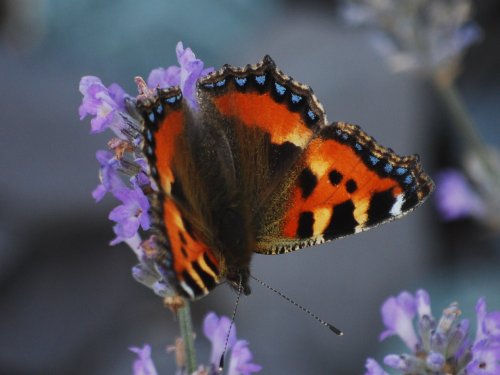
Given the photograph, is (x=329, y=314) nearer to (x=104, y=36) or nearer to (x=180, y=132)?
(x=104, y=36)

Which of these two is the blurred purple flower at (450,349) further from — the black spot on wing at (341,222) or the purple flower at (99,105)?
the purple flower at (99,105)

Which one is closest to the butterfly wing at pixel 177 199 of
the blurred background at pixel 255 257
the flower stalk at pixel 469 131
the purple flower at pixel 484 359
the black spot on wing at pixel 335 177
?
the black spot on wing at pixel 335 177

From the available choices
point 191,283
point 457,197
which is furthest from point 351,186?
point 457,197

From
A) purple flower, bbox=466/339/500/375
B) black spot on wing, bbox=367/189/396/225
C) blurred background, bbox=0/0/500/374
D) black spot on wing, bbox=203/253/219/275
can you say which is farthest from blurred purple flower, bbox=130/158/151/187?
blurred background, bbox=0/0/500/374

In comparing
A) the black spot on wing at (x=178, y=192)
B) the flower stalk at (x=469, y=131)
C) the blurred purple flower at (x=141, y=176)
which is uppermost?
the flower stalk at (x=469, y=131)

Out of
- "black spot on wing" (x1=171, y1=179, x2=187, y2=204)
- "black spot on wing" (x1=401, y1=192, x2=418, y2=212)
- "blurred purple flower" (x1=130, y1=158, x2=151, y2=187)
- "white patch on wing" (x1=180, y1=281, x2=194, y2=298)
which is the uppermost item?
"black spot on wing" (x1=401, y1=192, x2=418, y2=212)

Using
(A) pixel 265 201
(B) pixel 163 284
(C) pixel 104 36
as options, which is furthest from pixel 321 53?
(B) pixel 163 284

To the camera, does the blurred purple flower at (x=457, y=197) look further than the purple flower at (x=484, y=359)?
A: Yes

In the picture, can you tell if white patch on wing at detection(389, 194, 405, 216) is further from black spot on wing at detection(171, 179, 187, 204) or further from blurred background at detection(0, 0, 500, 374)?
blurred background at detection(0, 0, 500, 374)
